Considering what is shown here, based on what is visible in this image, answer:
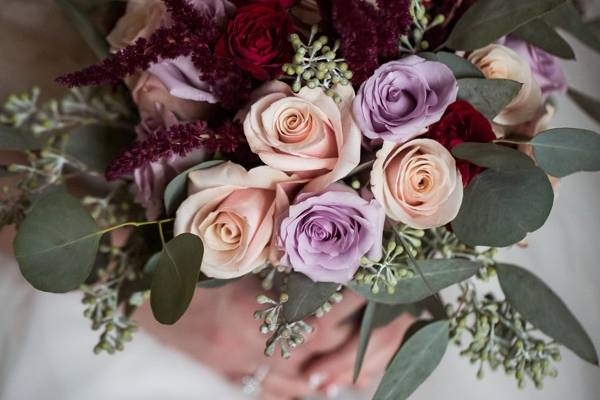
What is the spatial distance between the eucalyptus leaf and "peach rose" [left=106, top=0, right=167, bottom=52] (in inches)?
14.3

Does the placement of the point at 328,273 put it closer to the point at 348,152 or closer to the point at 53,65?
the point at 348,152

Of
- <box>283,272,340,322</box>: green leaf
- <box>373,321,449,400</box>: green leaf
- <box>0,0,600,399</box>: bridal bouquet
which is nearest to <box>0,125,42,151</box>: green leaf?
<box>0,0,600,399</box>: bridal bouquet

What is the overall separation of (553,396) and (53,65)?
0.90 m

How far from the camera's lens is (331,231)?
1.78 ft

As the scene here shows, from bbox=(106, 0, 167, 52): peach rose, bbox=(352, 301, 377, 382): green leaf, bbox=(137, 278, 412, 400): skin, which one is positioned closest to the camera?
bbox=(106, 0, 167, 52): peach rose

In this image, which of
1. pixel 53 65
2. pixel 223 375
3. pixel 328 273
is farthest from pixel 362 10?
pixel 223 375

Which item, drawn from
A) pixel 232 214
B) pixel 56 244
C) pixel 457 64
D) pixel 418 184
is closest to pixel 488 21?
pixel 457 64

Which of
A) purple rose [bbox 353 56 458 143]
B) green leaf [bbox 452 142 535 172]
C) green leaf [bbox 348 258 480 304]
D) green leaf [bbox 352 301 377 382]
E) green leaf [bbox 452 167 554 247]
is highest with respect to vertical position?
purple rose [bbox 353 56 458 143]

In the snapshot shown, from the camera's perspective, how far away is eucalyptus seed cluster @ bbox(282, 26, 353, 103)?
1.75ft

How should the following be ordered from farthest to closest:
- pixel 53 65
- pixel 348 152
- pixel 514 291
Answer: pixel 53 65 < pixel 514 291 < pixel 348 152

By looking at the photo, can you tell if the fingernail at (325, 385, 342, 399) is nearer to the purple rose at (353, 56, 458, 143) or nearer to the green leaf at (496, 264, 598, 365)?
the green leaf at (496, 264, 598, 365)

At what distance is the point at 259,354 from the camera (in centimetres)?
92

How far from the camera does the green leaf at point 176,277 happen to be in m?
0.55

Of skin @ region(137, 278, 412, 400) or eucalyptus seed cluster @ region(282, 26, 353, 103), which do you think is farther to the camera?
skin @ region(137, 278, 412, 400)
